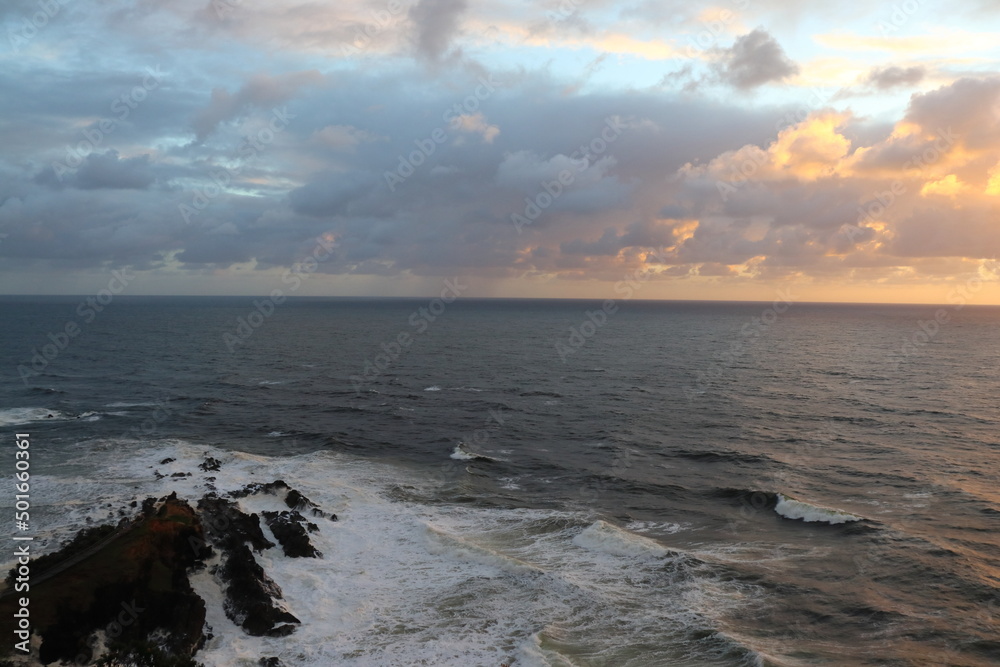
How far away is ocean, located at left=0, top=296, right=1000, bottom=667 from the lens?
896 inches

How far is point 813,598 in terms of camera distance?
25.5 meters

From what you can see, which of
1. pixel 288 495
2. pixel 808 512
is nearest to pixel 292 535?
pixel 288 495

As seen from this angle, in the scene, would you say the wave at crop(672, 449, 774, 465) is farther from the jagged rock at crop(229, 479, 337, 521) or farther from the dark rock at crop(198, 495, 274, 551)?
→ the dark rock at crop(198, 495, 274, 551)

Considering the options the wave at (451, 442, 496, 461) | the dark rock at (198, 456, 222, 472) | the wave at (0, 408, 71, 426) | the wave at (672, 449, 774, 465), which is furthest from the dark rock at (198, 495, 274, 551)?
the wave at (0, 408, 71, 426)

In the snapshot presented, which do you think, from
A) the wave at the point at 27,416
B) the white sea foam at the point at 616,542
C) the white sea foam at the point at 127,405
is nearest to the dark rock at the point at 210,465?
the wave at the point at 27,416

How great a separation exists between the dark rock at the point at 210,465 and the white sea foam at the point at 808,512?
35.3m

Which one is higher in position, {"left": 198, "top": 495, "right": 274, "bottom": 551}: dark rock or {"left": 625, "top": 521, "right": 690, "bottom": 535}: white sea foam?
{"left": 198, "top": 495, "right": 274, "bottom": 551}: dark rock

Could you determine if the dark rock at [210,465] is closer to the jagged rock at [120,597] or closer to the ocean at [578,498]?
the ocean at [578,498]

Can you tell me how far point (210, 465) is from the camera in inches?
1593

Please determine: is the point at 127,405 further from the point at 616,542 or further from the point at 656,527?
the point at 656,527

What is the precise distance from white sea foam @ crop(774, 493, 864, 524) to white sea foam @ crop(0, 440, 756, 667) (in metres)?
9.60

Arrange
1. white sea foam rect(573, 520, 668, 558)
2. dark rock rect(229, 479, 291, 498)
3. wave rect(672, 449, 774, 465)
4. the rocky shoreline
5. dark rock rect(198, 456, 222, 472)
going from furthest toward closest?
wave rect(672, 449, 774, 465)
dark rock rect(198, 456, 222, 472)
dark rock rect(229, 479, 291, 498)
white sea foam rect(573, 520, 668, 558)
the rocky shoreline

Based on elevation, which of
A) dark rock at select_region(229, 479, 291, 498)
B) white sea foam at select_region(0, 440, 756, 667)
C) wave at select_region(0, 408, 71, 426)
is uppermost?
wave at select_region(0, 408, 71, 426)

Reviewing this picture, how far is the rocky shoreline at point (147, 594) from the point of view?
18.7 metres
